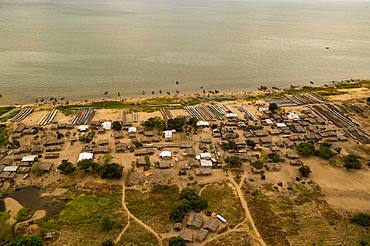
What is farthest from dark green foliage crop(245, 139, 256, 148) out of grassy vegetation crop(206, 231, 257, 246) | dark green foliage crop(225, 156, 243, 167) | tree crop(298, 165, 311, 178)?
grassy vegetation crop(206, 231, 257, 246)

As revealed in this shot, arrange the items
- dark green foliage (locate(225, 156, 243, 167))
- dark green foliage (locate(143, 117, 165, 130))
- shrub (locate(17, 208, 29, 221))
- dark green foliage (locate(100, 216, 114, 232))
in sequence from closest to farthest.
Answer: dark green foliage (locate(100, 216, 114, 232)) → shrub (locate(17, 208, 29, 221)) → dark green foliage (locate(225, 156, 243, 167)) → dark green foliage (locate(143, 117, 165, 130))

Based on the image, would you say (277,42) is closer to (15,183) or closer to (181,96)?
(181,96)

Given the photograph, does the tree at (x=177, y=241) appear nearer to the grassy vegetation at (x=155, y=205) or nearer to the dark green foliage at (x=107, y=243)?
the grassy vegetation at (x=155, y=205)

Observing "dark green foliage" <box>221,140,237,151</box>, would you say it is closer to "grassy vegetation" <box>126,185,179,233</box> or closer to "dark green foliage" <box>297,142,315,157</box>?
"dark green foliage" <box>297,142,315,157</box>

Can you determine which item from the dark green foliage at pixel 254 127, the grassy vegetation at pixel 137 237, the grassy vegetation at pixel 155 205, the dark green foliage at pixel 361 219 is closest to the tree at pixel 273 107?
the dark green foliage at pixel 254 127

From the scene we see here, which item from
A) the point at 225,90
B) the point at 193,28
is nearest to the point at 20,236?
the point at 225,90

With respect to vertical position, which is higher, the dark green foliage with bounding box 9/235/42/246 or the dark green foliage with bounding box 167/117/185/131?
the dark green foliage with bounding box 167/117/185/131
